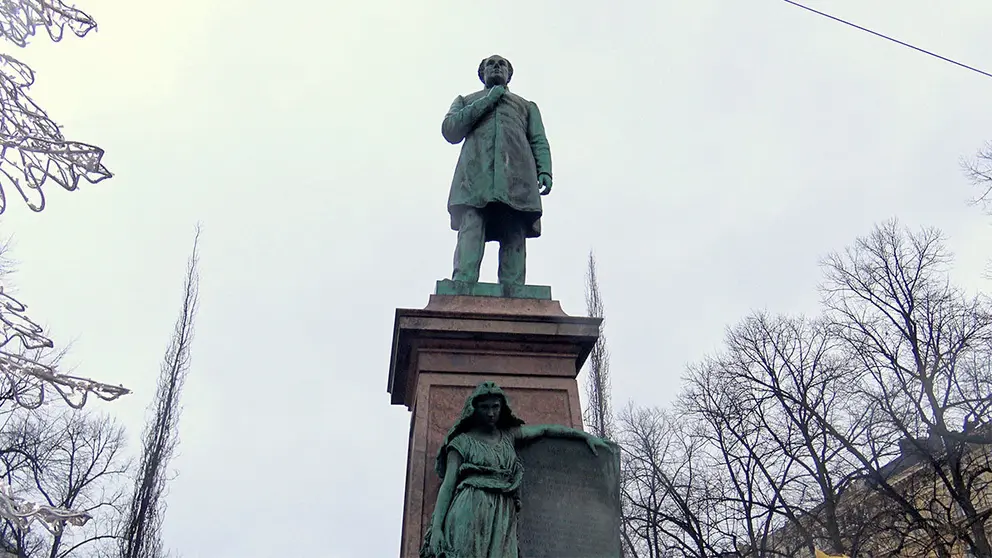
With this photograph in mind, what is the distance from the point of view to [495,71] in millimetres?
7031

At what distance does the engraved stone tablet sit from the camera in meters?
4.73

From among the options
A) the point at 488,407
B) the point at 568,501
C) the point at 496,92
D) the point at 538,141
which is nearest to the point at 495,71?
the point at 496,92

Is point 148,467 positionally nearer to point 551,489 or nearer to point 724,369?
point 724,369

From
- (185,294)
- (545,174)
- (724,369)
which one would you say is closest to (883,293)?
(724,369)

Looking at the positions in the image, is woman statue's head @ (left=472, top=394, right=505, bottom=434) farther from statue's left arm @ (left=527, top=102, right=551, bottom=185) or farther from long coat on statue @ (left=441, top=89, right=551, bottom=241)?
statue's left arm @ (left=527, top=102, right=551, bottom=185)

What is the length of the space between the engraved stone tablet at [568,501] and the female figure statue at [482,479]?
0.09 metres

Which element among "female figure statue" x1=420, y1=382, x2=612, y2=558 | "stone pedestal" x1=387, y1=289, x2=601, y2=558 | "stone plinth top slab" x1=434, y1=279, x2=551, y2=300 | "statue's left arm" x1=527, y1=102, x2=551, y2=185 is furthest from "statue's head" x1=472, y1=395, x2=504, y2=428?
"statue's left arm" x1=527, y1=102, x2=551, y2=185

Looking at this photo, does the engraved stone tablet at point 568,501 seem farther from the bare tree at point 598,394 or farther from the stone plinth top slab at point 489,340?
the bare tree at point 598,394

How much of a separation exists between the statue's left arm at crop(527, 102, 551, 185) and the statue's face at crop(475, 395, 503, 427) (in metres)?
2.52

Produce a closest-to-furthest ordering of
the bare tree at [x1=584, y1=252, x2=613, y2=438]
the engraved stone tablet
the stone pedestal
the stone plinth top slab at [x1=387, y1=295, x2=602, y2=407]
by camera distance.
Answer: the engraved stone tablet < the stone pedestal < the stone plinth top slab at [x1=387, y1=295, x2=602, y2=407] < the bare tree at [x1=584, y1=252, x2=613, y2=438]

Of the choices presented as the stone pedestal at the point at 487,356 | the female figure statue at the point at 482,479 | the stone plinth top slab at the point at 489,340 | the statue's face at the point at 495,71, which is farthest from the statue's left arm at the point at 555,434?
the statue's face at the point at 495,71

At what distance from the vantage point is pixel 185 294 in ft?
115

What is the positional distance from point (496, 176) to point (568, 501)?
2.66 meters

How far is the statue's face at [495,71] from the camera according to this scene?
7.03 meters
